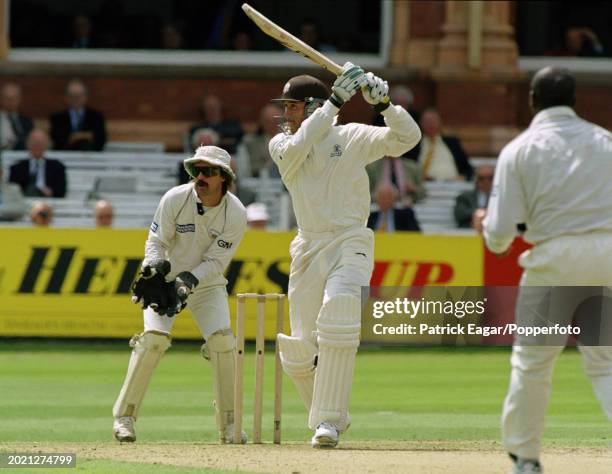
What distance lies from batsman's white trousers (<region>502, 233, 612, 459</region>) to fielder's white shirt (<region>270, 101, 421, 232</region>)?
2.17 meters

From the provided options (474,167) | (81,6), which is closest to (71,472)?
(474,167)

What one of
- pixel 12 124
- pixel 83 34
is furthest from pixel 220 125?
pixel 83 34

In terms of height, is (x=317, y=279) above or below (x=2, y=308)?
above

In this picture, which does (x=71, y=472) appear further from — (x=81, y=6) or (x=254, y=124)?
(x=81, y=6)

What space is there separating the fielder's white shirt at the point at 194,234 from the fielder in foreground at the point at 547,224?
2.82 meters

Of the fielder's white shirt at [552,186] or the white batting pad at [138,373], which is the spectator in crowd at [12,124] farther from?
the fielder's white shirt at [552,186]

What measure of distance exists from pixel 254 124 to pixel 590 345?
507 inches

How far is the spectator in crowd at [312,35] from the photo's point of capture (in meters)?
19.9

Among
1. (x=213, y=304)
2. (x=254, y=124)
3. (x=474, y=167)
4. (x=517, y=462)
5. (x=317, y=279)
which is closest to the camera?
(x=517, y=462)

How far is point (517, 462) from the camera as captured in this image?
723 centimetres

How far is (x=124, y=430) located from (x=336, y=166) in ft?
6.41

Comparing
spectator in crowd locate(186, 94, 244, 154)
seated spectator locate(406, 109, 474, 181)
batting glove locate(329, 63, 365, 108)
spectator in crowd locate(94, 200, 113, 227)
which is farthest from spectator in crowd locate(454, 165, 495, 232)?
batting glove locate(329, 63, 365, 108)

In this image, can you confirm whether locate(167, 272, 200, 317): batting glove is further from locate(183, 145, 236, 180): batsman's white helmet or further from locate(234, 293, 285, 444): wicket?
locate(183, 145, 236, 180): batsman's white helmet

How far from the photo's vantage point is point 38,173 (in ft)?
57.9
